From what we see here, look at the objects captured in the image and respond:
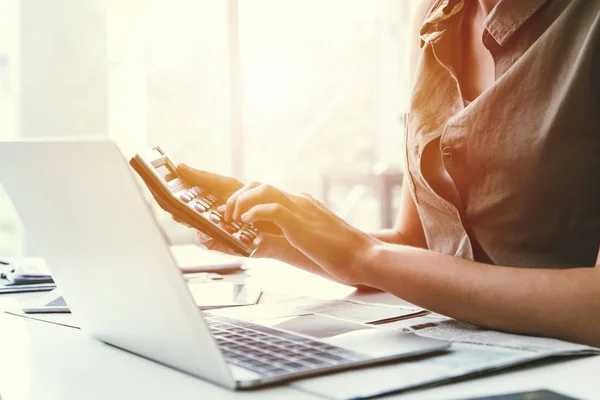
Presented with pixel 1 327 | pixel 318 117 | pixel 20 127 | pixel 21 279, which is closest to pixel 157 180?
pixel 1 327

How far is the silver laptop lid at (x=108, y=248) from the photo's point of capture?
52 cm

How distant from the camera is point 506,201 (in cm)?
94

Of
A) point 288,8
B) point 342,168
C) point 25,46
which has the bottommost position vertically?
point 342,168

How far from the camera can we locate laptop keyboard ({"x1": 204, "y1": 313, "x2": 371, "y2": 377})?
0.58m

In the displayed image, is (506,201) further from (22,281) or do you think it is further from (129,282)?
(22,281)

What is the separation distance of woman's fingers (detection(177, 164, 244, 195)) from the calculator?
0.05 meters

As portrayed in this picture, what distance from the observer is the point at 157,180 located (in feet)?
2.63

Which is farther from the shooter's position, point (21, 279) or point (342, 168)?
point (342, 168)

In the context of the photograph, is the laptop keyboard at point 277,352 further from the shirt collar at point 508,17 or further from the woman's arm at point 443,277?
the shirt collar at point 508,17

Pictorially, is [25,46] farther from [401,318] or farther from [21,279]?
[401,318]

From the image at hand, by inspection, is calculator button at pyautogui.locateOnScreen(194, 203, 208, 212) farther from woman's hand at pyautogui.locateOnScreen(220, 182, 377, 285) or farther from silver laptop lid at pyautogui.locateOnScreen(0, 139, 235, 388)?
silver laptop lid at pyautogui.locateOnScreen(0, 139, 235, 388)

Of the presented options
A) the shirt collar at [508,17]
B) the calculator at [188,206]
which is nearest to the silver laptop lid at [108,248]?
the calculator at [188,206]

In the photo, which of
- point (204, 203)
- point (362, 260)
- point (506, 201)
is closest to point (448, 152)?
point (506, 201)

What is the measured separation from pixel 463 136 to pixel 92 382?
0.57 meters
